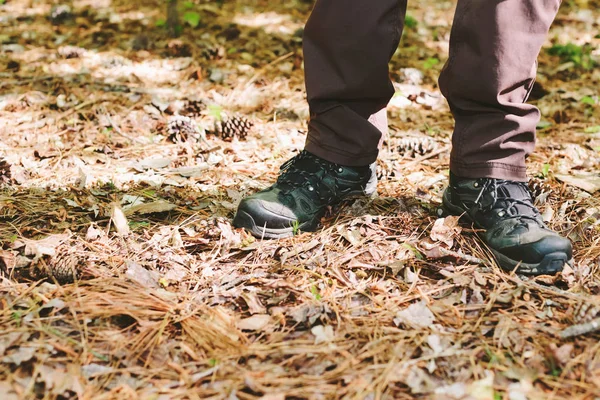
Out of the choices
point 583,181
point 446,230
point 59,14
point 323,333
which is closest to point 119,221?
point 323,333

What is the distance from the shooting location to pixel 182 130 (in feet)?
8.54

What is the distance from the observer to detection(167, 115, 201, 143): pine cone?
2598 millimetres

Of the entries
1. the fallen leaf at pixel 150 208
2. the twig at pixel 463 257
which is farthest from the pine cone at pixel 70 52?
the twig at pixel 463 257

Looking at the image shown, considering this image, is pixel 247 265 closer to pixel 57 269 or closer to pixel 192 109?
pixel 57 269

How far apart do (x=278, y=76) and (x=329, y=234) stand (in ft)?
6.01

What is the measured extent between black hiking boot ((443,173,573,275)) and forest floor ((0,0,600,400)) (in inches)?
2.4

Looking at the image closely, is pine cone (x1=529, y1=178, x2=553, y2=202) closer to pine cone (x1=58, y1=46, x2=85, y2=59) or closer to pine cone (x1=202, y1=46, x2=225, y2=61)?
pine cone (x1=202, y1=46, x2=225, y2=61)

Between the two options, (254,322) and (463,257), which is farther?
(463,257)

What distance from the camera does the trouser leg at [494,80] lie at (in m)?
1.59

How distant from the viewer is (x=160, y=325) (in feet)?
4.45

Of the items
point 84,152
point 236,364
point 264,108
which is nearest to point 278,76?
point 264,108

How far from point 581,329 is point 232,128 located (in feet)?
6.13

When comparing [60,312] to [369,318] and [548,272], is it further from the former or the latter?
[548,272]

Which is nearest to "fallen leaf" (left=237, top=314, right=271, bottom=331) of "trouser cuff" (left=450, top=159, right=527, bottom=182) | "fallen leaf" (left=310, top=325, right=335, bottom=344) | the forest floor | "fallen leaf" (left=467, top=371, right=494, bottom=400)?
the forest floor
